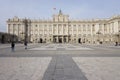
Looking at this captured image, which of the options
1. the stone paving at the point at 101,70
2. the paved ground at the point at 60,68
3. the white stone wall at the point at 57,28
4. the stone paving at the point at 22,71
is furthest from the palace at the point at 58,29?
the stone paving at the point at 22,71

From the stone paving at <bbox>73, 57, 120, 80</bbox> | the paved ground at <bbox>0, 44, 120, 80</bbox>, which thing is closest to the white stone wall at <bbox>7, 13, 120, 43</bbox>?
the paved ground at <bbox>0, 44, 120, 80</bbox>

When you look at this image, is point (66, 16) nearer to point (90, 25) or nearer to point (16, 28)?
point (90, 25)

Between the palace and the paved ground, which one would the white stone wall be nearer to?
the palace

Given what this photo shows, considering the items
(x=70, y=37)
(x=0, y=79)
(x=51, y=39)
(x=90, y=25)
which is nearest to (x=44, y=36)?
(x=51, y=39)

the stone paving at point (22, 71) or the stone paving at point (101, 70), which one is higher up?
the stone paving at point (22, 71)

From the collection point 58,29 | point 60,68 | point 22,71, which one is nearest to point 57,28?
point 58,29

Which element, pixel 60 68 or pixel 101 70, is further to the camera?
pixel 60 68

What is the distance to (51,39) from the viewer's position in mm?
146500

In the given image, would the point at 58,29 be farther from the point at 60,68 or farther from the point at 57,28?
the point at 60,68

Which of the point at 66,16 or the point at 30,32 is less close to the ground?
the point at 66,16

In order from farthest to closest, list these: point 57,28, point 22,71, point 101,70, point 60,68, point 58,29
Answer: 1. point 58,29
2. point 57,28
3. point 60,68
4. point 101,70
5. point 22,71

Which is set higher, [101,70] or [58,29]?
[58,29]

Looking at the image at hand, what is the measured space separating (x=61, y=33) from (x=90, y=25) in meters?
19.3

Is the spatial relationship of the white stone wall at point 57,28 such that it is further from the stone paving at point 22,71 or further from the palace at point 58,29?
the stone paving at point 22,71
